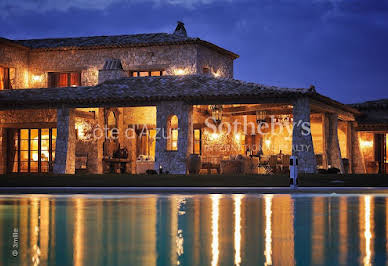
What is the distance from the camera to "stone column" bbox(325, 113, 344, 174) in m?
30.9

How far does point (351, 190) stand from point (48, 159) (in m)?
18.6

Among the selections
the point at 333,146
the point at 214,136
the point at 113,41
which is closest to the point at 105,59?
the point at 113,41

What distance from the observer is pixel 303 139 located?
26.9 m

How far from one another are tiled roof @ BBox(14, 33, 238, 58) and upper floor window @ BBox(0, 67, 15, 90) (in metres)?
2.07

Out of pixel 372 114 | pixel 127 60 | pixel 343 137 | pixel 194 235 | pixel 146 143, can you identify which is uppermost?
pixel 127 60

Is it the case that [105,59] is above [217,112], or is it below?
above

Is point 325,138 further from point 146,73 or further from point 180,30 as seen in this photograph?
point 180,30

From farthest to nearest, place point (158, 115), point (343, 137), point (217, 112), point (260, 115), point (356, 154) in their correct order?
point (343, 137) → point (356, 154) → point (260, 115) → point (217, 112) → point (158, 115)

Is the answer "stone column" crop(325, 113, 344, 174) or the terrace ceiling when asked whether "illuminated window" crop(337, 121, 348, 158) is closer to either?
the terrace ceiling

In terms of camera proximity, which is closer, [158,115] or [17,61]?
[158,115]

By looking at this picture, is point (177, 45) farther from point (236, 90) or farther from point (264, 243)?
point (264, 243)

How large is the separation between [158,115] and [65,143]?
4.59 metres

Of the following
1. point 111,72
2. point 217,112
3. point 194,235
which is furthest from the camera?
point 111,72

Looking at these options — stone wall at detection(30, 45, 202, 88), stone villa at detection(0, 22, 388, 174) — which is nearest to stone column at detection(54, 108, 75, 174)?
stone villa at detection(0, 22, 388, 174)
